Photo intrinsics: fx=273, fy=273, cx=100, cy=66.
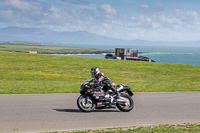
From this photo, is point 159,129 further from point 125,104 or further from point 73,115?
point 73,115

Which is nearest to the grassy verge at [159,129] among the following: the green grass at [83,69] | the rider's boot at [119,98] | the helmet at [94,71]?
the rider's boot at [119,98]

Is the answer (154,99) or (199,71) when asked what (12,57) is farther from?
(154,99)

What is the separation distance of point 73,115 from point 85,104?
79 centimetres

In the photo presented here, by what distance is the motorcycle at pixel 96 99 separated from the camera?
1019 centimetres

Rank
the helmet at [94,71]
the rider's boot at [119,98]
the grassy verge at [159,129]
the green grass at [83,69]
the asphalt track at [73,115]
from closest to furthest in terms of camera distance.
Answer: the grassy verge at [159,129], the asphalt track at [73,115], the helmet at [94,71], the rider's boot at [119,98], the green grass at [83,69]

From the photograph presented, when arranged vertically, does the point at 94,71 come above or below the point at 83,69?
above

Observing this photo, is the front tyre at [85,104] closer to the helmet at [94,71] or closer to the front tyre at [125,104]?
the helmet at [94,71]

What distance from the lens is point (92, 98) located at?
407 inches

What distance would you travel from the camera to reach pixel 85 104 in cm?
1033

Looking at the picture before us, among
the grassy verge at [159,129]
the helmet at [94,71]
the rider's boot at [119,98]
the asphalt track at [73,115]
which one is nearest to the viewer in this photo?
the grassy verge at [159,129]

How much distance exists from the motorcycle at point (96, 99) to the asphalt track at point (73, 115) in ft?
0.81

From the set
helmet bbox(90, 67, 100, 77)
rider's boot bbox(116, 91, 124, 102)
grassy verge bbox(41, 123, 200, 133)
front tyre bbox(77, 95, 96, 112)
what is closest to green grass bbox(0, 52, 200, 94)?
front tyre bbox(77, 95, 96, 112)

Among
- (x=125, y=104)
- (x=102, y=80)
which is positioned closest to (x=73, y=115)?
(x=102, y=80)

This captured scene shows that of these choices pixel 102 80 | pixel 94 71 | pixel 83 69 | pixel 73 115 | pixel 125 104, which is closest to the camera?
pixel 73 115
